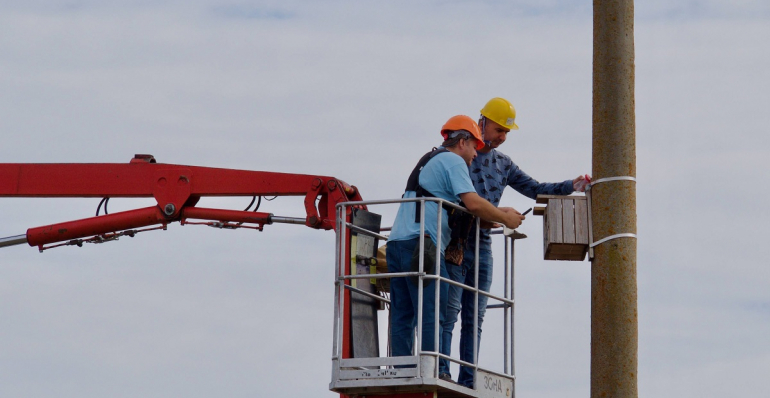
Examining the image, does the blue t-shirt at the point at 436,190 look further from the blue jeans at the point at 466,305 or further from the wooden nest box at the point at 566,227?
the wooden nest box at the point at 566,227

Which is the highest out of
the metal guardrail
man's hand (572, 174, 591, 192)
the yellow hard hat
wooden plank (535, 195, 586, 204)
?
the yellow hard hat

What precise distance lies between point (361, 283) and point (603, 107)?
114 inches

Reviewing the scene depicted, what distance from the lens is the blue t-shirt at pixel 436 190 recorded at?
8.45 metres

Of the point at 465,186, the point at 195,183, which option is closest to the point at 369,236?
the point at 465,186

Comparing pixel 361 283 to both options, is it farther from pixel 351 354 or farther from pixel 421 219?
pixel 421 219

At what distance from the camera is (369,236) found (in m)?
10.0

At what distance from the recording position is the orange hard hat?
8.87 metres

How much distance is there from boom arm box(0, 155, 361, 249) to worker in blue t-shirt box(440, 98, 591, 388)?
1.90 meters

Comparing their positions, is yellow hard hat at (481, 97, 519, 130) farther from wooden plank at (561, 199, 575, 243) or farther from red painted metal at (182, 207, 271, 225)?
red painted metal at (182, 207, 271, 225)

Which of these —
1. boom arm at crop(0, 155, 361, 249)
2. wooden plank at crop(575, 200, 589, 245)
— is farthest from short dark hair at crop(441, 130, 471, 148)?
boom arm at crop(0, 155, 361, 249)

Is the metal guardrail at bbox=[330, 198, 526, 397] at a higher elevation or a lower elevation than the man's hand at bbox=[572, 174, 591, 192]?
lower

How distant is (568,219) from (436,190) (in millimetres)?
1087

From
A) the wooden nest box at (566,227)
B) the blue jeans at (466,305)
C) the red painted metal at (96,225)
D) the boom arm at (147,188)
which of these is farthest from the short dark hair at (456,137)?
the red painted metal at (96,225)

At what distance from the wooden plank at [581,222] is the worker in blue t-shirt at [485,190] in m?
1.18
